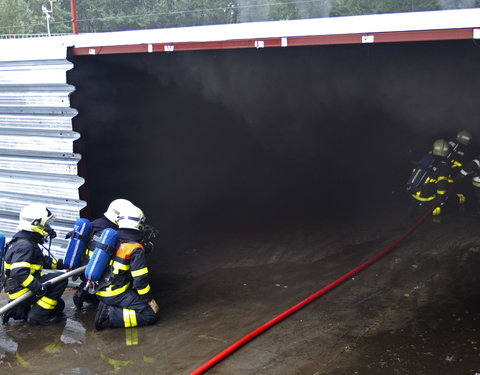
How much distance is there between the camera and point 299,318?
587 cm

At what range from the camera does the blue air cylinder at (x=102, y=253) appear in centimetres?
580

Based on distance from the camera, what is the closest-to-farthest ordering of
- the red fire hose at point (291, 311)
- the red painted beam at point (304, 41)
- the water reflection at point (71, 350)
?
the red painted beam at point (304, 41) → the red fire hose at point (291, 311) → the water reflection at point (71, 350)

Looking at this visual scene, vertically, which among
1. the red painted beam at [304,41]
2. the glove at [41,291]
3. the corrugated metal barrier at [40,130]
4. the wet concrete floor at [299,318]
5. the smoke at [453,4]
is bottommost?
the wet concrete floor at [299,318]

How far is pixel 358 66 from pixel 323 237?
12.6 ft

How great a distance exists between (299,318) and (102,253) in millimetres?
2199

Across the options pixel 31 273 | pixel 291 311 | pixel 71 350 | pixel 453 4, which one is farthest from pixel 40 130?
pixel 453 4

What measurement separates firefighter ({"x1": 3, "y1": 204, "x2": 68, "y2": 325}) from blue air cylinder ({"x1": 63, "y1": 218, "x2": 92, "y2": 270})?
0.71ft

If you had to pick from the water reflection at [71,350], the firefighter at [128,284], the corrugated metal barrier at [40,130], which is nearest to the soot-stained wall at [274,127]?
the corrugated metal barrier at [40,130]

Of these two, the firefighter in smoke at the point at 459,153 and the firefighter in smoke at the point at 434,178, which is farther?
the firefighter in smoke at the point at 459,153

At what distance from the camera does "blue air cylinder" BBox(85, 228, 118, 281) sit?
228 inches

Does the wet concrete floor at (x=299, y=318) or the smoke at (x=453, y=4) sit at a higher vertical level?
the smoke at (x=453, y=4)

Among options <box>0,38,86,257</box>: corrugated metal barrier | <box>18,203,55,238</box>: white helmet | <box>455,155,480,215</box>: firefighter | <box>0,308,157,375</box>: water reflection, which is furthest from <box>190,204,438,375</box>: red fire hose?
<box>0,38,86,257</box>: corrugated metal barrier

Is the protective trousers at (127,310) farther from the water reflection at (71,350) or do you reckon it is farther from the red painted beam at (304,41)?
the red painted beam at (304,41)

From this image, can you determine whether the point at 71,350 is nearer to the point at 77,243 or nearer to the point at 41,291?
the point at 41,291
